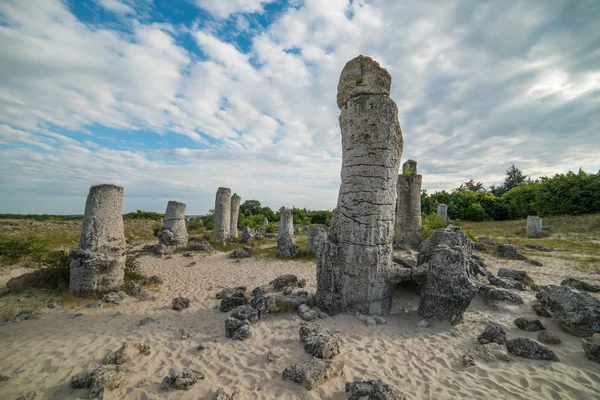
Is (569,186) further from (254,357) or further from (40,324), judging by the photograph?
(40,324)

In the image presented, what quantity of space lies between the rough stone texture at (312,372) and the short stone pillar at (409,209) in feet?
36.8

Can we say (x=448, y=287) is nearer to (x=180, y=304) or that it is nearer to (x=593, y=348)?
(x=593, y=348)

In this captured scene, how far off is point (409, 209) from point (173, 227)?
1278cm

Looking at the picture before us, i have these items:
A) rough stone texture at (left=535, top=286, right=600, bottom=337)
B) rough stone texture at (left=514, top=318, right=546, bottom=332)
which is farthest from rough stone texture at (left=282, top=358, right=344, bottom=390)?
rough stone texture at (left=535, top=286, right=600, bottom=337)

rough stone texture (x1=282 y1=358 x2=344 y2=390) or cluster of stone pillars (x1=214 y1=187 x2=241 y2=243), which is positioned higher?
cluster of stone pillars (x1=214 y1=187 x2=241 y2=243)

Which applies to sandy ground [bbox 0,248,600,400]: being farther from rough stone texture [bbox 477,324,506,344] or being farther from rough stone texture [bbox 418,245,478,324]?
rough stone texture [bbox 418,245,478,324]

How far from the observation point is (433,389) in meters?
3.25

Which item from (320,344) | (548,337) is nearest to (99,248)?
(320,344)

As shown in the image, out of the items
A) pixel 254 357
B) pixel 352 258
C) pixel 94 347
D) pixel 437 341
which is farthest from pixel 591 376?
pixel 94 347

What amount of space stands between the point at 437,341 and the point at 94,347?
5.78 meters

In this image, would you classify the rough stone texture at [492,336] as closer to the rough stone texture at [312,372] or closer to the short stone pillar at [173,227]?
the rough stone texture at [312,372]

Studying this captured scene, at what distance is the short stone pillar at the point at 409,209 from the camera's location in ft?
45.2

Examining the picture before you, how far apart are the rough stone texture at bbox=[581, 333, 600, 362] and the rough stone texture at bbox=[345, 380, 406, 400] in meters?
3.03

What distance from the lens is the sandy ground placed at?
10.6ft
